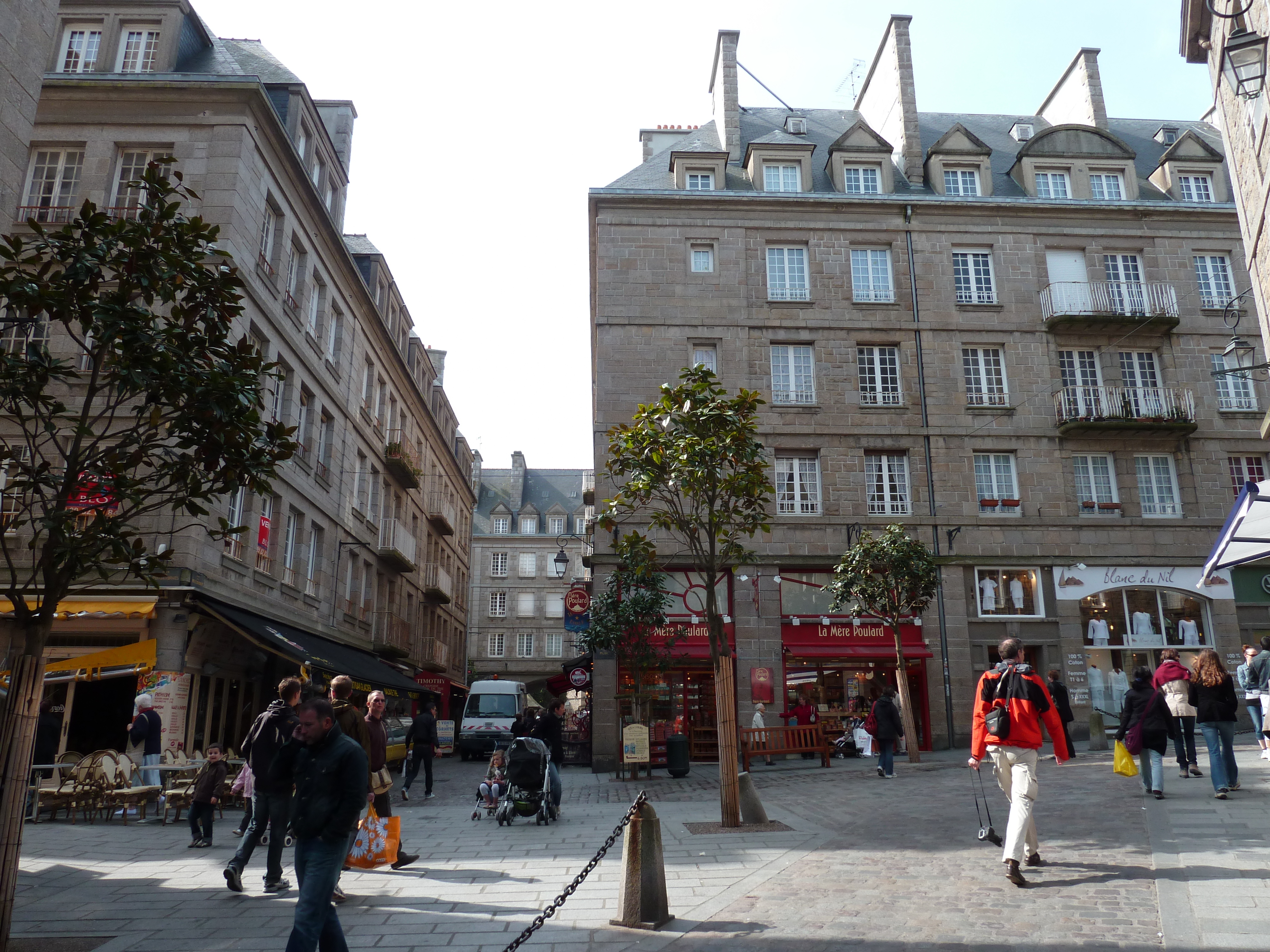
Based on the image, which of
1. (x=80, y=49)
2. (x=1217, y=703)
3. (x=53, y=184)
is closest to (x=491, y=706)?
(x=53, y=184)

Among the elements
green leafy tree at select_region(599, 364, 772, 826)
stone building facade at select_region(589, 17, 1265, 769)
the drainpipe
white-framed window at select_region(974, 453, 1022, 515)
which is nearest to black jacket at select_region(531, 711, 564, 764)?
green leafy tree at select_region(599, 364, 772, 826)

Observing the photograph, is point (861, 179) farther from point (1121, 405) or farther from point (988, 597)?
point (988, 597)

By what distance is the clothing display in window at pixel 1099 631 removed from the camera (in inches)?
898

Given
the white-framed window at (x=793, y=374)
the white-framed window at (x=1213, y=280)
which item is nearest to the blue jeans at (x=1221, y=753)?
the white-framed window at (x=793, y=374)

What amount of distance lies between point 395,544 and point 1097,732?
21.1m

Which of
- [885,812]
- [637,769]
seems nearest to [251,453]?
[885,812]

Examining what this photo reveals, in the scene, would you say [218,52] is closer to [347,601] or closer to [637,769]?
[347,601]

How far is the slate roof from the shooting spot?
85.5ft

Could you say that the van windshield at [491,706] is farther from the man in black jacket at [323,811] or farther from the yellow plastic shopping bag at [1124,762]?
the man in black jacket at [323,811]

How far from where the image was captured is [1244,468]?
24.1 metres

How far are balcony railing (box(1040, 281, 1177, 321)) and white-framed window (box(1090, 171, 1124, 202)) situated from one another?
276cm

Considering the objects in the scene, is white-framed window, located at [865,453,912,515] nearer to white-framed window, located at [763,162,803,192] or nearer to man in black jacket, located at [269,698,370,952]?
white-framed window, located at [763,162,803,192]

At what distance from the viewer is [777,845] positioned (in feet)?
30.3

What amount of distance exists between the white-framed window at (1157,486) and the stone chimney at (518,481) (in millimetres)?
42113
